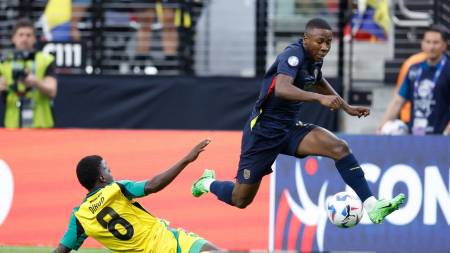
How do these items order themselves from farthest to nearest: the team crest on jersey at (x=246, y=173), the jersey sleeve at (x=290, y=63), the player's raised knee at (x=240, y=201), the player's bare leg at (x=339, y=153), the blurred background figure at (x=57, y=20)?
the blurred background figure at (x=57, y=20), the player's raised knee at (x=240, y=201), the team crest on jersey at (x=246, y=173), the player's bare leg at (x=339, y=153), the jersey sleeve at (x=290, y=63)

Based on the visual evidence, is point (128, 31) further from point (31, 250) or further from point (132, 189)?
point (132, 189)

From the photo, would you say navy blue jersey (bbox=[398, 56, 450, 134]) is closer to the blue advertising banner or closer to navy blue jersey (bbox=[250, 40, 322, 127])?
the blue advertising banner

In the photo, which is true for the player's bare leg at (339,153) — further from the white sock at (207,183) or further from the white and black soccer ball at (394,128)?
the white and black soccer ball at (394,128)

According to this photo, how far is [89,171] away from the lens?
28.6ft

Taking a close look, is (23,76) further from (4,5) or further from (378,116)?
(378,116)

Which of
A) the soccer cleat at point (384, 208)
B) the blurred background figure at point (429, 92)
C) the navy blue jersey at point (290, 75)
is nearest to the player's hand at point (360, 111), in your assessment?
the navy blue jersey at point (290, 75)

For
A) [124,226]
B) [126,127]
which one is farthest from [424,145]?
[126,127]

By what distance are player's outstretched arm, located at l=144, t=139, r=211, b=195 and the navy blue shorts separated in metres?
1.85

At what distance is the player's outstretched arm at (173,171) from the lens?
8352 millimetres

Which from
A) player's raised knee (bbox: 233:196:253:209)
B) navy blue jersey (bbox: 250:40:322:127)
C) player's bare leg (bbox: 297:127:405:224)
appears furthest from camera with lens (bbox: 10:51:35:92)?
player's bare leg (bbox: 297:127:405:224)

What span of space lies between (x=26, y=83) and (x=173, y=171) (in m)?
5.50

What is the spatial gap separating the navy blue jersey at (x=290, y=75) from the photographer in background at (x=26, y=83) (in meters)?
4.07

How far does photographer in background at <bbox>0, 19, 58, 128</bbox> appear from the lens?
44.4ft

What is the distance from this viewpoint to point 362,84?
17.0 metres
